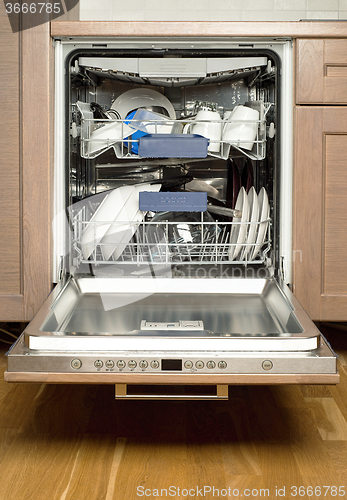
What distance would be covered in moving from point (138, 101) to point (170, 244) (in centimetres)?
55

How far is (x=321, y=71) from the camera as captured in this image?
1263mm

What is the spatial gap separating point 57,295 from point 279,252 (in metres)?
0.63

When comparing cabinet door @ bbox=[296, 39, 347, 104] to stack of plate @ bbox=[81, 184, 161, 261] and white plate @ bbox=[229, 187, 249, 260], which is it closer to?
white plate @ bbox=[229, 187, 249, 260]

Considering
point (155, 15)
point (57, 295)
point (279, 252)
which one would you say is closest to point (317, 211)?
point (279, 252)

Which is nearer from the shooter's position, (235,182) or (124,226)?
(124,226)

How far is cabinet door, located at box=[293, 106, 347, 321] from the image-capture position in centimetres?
128

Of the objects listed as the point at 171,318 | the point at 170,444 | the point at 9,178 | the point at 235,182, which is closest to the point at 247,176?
the point at 235,182

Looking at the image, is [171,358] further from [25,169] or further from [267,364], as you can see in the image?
[25,169]

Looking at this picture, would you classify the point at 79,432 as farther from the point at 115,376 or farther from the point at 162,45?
the point at 162,45

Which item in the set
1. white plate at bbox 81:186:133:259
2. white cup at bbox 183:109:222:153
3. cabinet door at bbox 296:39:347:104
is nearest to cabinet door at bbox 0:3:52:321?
white plate at bbox 81:186:133:259

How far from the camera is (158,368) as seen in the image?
878 millimetres

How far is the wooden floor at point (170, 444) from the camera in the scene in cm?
93

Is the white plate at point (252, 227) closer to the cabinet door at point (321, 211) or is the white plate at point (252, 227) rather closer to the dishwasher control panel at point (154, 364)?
the cabinet door at point (321, 211)

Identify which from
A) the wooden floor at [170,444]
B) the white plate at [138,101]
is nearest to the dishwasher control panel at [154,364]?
the wooden floor at [170,444]
